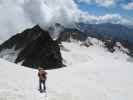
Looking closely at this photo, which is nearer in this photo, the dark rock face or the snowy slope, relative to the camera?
the snowy slope

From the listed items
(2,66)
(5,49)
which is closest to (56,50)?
(5,49)

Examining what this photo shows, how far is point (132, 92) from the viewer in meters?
27.1

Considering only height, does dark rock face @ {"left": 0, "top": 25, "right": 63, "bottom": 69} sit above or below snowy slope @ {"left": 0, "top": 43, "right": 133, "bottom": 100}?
above

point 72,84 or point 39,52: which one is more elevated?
point 39,52

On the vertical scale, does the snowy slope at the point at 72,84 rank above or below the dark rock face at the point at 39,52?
below

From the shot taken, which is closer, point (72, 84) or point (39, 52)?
point (72, 84)

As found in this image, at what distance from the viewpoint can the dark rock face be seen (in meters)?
142

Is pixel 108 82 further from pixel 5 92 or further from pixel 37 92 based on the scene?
pixel 5 92

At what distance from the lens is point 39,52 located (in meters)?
151

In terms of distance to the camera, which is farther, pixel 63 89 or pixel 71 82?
pixel 71 82

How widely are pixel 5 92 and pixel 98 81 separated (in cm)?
1353

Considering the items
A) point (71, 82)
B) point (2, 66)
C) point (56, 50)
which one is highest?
point (56, 50)

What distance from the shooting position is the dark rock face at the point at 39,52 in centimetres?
14200

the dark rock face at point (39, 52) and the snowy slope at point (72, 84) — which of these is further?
the dark rock face at point (39, 52)
